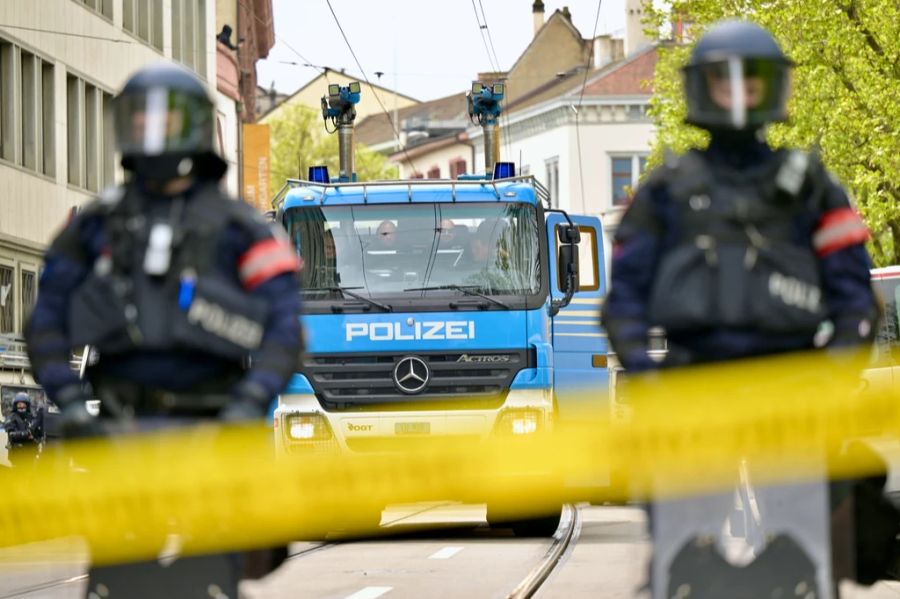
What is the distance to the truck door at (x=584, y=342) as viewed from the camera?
64.7 ft

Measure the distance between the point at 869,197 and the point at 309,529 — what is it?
32.8 meters

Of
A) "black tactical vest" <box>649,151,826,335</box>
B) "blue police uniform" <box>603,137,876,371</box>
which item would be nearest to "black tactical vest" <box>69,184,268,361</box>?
"blue police uniform" <box>603,137,876,371</box>

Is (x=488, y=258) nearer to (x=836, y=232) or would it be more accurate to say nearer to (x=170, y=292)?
(x=836, y=232)

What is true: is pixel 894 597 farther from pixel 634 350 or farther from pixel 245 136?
pixel 245 136

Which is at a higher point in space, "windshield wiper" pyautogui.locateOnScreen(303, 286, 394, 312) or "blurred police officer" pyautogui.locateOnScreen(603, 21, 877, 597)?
"windshield wiper" pyautogui.locateOnScreen(303, 286, 394, 312)

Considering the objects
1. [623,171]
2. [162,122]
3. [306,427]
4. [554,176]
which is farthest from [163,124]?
[554,176]

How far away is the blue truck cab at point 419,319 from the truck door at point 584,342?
5.21 feet

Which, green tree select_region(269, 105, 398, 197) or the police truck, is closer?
the police truck

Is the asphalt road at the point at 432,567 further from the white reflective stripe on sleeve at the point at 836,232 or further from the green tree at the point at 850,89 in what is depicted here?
the green tree at the point at 850,89

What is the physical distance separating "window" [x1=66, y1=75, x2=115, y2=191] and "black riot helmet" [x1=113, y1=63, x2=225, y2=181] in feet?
120

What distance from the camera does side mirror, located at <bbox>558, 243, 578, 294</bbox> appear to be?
1762 cm

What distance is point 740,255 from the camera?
6.02 metres

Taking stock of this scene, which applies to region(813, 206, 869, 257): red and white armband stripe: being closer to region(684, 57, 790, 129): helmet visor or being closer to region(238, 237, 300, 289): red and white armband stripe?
region(684, 57, 790, 129): helmet visor

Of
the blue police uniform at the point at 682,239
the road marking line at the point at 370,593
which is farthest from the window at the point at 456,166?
the blue police uniform at the point at 682,239
